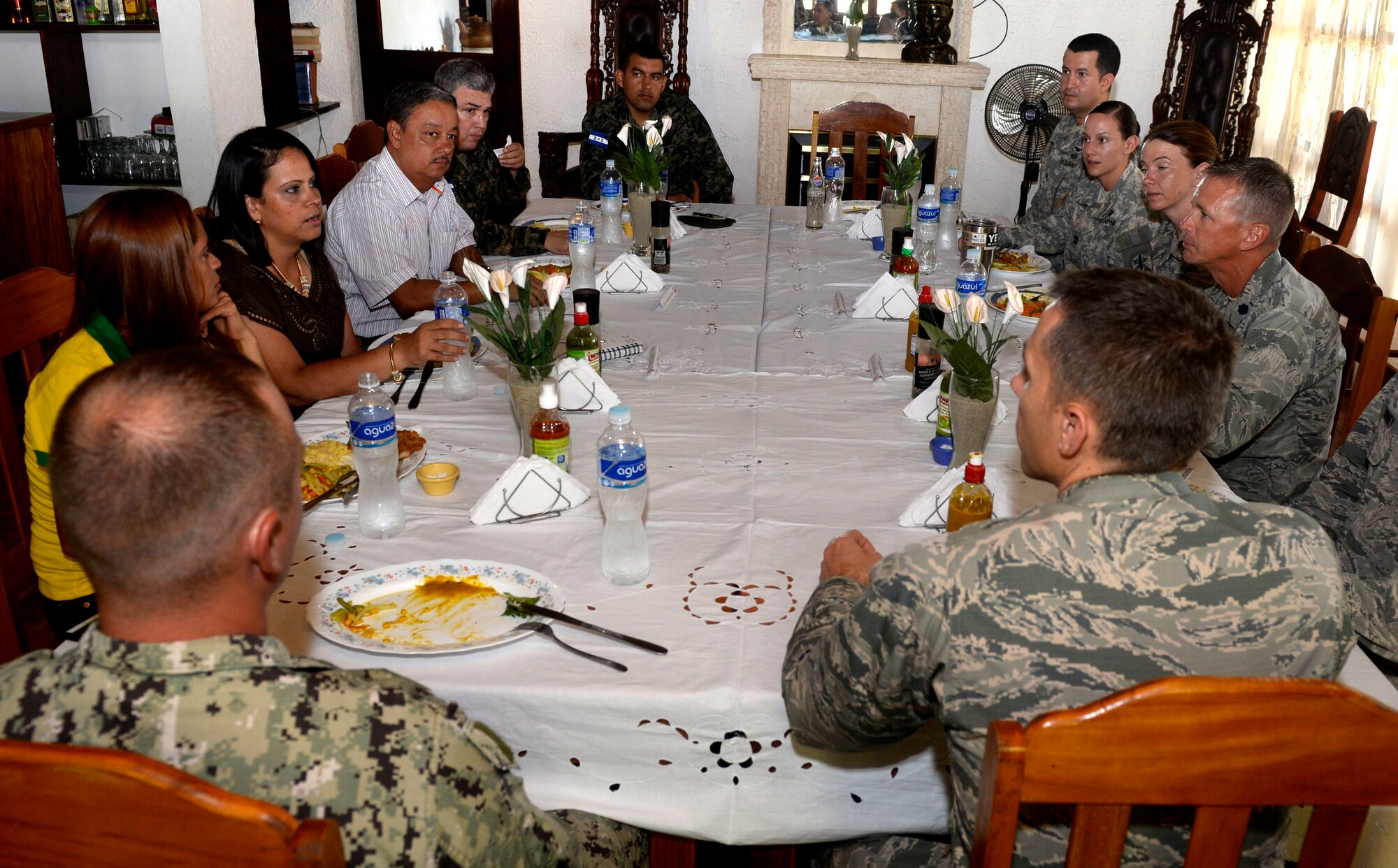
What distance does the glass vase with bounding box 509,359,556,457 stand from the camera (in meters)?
1.84

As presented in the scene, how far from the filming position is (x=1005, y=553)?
1045 mm

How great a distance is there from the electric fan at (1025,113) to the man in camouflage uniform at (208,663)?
529 centimetres

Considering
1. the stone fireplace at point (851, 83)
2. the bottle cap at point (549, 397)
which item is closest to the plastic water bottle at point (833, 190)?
the stone fireplace at point (851, 83)

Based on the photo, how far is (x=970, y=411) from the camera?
1.82 meters

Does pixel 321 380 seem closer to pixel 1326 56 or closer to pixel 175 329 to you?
pixel 175 329

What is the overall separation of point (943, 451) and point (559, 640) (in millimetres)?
864

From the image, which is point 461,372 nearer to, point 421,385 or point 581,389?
point 421,385

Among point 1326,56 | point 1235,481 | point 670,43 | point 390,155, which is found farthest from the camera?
point 670,43

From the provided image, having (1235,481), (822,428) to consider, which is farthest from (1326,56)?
(822,428)

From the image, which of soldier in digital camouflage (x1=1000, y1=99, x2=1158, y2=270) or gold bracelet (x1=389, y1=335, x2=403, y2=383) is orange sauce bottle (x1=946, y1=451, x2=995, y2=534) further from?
soldier in digital camouflage (x1=1000, y1=99, x2=1158, y2=270)

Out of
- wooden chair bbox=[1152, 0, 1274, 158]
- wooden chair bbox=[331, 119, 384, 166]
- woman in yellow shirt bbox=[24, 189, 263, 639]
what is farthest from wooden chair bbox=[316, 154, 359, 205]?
wooden chair bbox=[1152, 0, 1274, 158]

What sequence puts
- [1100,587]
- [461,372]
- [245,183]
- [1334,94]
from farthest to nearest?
[1334,94]
[245,183]
[461,372]
[1100,587]

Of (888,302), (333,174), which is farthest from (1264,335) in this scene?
(333,174)

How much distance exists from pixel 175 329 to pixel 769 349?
1295 mm
